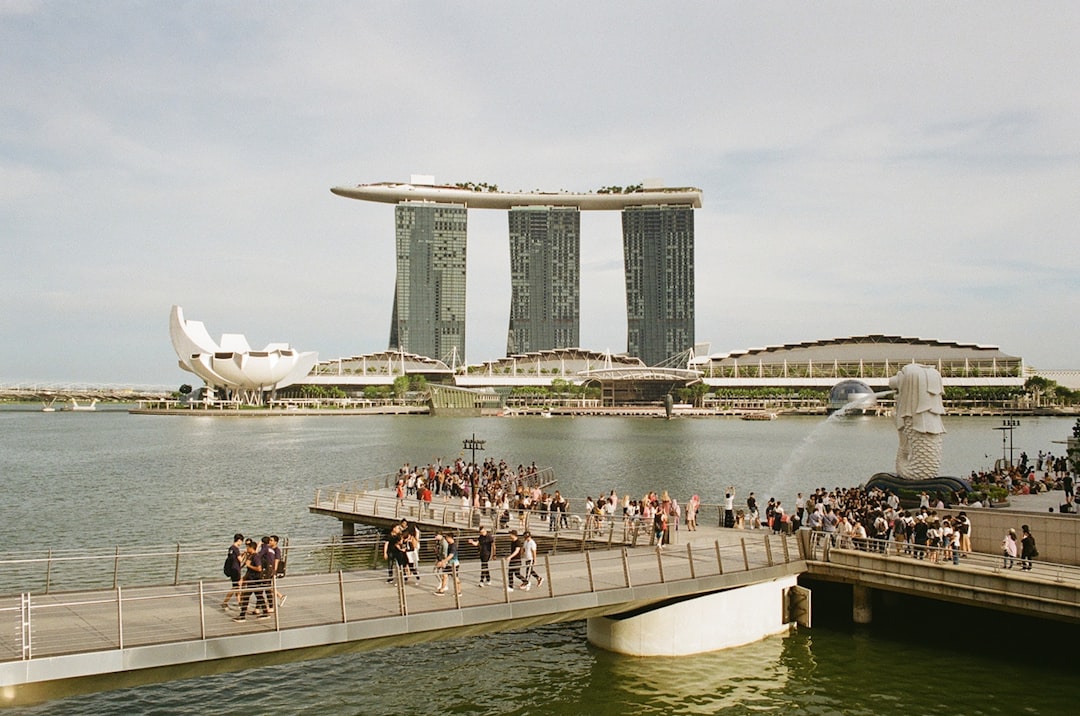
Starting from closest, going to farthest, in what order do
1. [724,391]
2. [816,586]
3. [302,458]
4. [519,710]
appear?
1. [519,710]
2. [816,586]
3. [302,458]
4. [724,391]

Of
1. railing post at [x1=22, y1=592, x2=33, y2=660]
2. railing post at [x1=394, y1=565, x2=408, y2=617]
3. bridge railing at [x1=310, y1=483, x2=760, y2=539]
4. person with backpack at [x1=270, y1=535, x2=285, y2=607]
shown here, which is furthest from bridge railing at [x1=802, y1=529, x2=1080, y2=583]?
railing post at [x1=22, y1=592, x2=33, y2=660]

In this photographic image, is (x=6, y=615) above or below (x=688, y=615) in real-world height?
above

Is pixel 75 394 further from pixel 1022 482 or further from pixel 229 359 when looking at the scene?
pixel 1022 482

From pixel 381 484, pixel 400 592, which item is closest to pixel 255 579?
pixel 400 592

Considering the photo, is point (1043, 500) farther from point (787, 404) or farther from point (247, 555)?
point (787, 404)

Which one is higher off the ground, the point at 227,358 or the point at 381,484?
the point at 227,358

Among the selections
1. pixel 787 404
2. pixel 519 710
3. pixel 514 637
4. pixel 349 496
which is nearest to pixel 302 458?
pixel 349 496

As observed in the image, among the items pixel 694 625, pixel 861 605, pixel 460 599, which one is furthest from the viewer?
pixel 861 605

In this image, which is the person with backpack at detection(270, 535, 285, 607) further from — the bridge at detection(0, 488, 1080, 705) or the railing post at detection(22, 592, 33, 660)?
the railing post at detection(22, 592, 33, 660)
